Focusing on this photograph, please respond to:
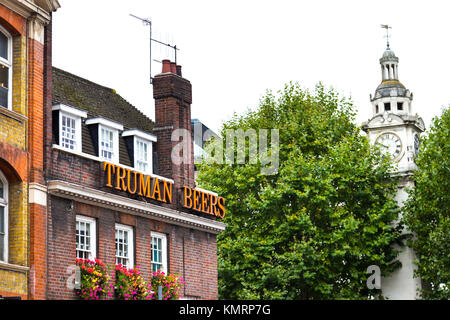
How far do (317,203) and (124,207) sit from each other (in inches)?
656

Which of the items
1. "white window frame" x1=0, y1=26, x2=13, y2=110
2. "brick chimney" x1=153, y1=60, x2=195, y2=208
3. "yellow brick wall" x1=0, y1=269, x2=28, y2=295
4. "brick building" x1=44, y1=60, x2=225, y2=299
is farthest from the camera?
"brick chimney" x1=153, y1=60, x2=195, y2=208

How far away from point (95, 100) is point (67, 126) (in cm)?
526

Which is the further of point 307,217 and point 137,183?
point 307,217

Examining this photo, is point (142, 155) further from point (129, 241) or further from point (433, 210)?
point (433, 210)

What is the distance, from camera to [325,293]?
143 feet

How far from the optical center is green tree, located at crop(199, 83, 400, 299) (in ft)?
143

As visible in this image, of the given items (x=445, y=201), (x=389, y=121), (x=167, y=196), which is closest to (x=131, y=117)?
(x=167, y=196)

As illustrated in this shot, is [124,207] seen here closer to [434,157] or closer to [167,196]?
[167,196]

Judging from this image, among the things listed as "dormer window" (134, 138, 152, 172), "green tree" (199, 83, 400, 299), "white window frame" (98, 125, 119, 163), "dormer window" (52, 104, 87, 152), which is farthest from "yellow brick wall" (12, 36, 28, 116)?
"green tree" (199, 83, 400, 299)

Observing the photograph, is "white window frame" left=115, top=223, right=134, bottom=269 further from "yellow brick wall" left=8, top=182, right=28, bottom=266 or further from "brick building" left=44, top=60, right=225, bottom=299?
"yellow brick wall" left=8, top=182, right=28, bottom=266

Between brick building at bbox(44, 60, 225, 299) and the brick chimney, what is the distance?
0.04 metres

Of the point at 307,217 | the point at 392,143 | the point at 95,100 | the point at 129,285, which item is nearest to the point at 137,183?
the point at 129,285

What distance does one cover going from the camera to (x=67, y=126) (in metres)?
30.0

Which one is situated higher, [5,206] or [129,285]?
[5,206]
